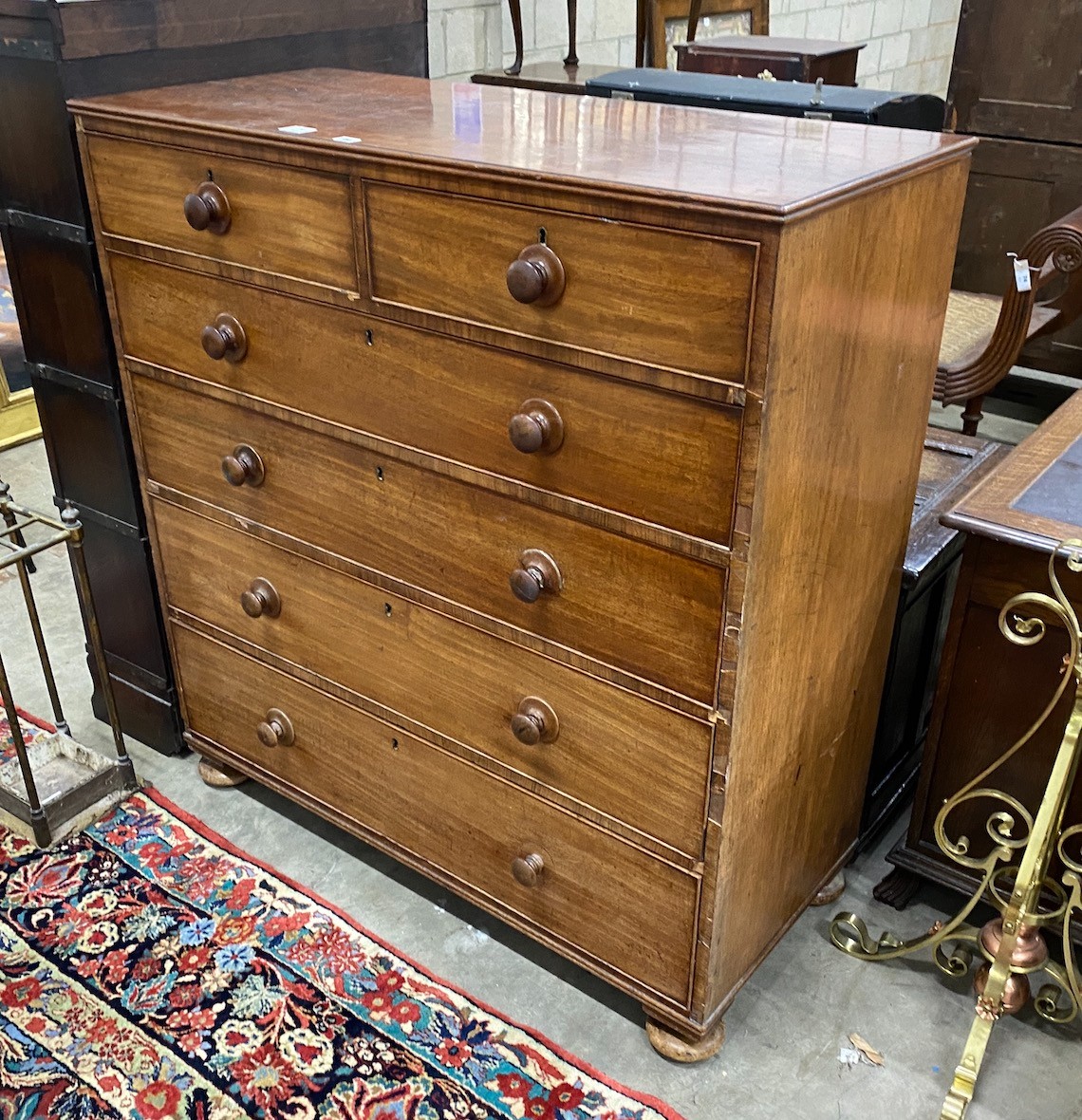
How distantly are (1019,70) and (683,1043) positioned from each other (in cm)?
371

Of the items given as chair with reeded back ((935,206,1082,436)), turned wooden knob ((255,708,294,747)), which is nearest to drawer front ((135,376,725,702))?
turned wooden knob ((255,708,294,747))

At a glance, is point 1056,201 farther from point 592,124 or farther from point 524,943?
point 524,943

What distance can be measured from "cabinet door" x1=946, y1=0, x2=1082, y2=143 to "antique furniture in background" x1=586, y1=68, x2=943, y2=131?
1619mm

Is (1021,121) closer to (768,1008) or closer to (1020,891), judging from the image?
(1020,891)

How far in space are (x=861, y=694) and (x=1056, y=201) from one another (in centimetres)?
304

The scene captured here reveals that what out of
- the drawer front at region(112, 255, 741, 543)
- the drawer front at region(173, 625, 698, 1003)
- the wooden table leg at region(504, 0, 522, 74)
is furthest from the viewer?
the wooden table leg at region(504, 0, 522, 74)

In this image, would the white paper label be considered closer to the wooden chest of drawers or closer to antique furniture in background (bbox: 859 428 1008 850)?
antique furniture in background (bbox: 859 428 1008 850)

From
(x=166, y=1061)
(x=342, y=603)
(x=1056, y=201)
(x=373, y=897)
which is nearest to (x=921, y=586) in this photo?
(x=342, y=603)

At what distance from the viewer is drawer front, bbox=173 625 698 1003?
5.59 feet

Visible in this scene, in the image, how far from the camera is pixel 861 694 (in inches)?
73.9

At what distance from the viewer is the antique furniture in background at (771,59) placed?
3.45 metres

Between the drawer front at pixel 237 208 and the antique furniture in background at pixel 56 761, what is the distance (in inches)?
22.8

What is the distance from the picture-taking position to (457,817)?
1.91m

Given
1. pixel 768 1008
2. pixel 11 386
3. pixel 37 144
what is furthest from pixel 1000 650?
pixel 11 386
